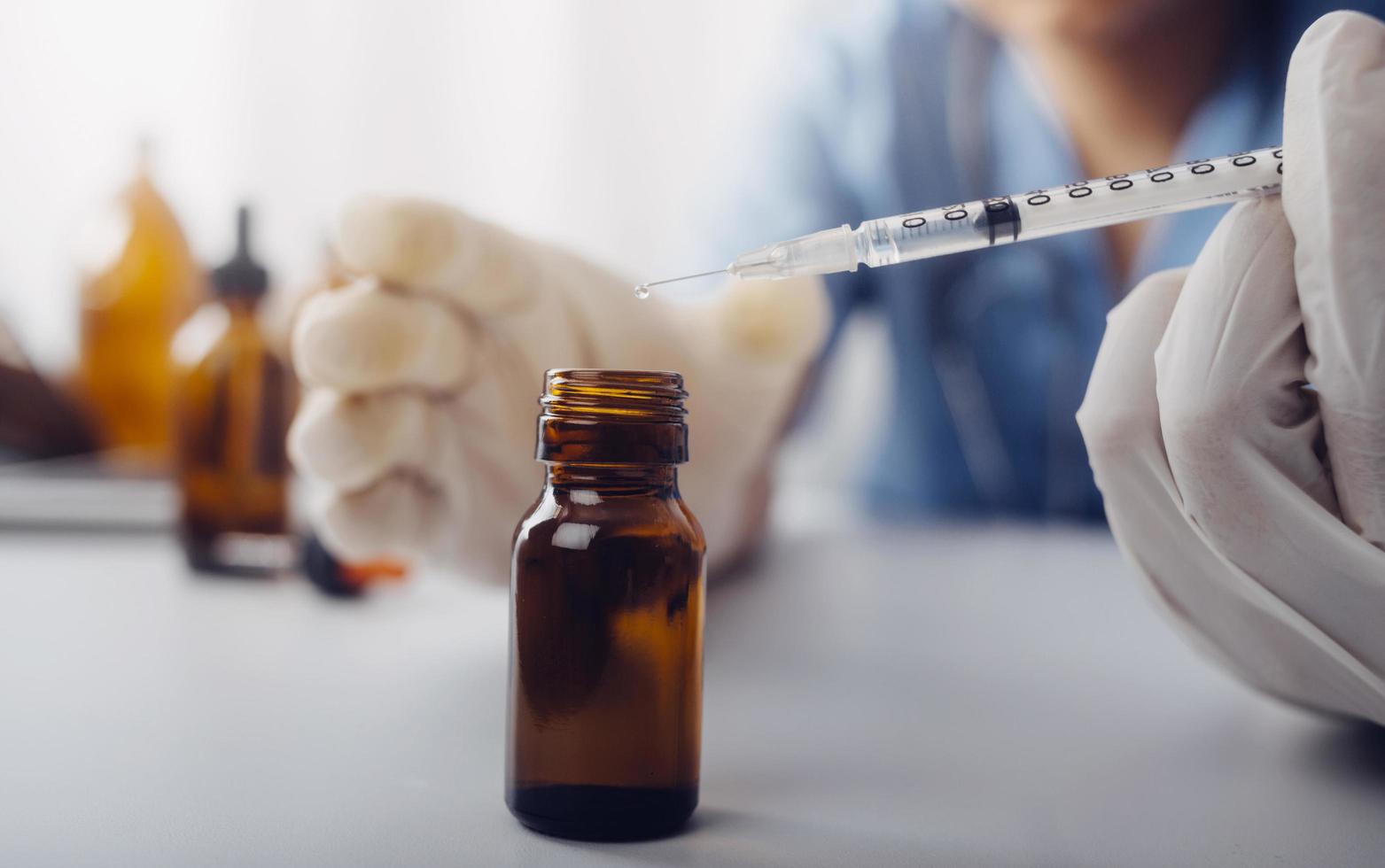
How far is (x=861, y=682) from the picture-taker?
2.13ft

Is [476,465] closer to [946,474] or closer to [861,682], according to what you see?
[861,682]

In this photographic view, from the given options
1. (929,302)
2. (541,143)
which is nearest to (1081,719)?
(929,302)

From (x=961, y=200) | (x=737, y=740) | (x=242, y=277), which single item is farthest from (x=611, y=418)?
(x=961, y=200)

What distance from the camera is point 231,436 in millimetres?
988

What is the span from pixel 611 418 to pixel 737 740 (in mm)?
210

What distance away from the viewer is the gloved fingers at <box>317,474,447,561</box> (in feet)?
2.15

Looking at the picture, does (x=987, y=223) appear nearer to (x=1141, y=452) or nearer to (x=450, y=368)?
(x=1141, y=452)

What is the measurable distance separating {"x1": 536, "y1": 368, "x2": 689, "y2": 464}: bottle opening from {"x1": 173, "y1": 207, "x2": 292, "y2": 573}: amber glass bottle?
645 mm

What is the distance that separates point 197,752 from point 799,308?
59 centimetres

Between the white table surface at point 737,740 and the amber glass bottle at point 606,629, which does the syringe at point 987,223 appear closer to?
the amber glass bottle at point 606,629

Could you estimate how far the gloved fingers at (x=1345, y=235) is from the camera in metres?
0.42

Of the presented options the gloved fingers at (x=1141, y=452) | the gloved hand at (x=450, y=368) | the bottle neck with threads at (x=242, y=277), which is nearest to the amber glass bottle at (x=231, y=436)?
the bottle neck with threads at (x=242, y=277)

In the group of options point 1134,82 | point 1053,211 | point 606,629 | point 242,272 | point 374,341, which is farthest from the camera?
point 1134,82

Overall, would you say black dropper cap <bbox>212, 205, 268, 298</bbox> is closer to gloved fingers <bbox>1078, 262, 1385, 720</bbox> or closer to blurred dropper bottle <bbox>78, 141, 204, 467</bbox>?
blurred dropper bottle <bbox>78, 141, 204, 467</bbox>
